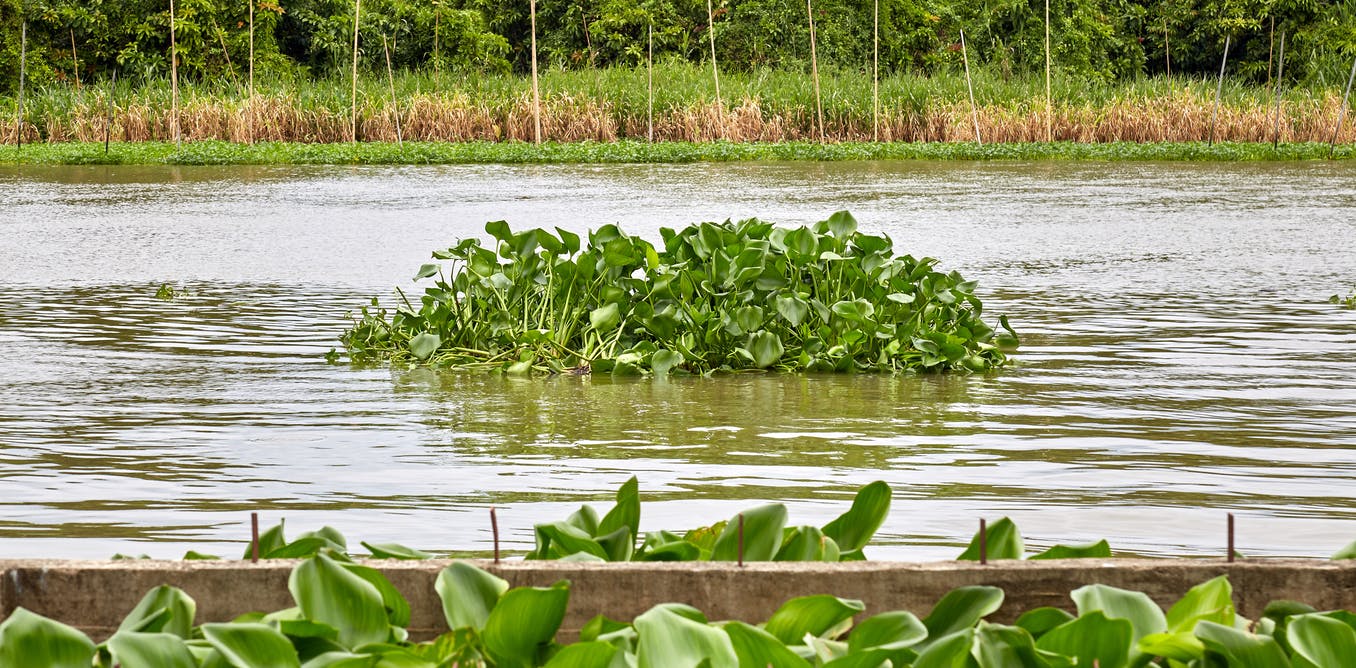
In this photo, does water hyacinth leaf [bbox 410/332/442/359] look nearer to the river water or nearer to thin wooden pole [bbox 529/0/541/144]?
the river water

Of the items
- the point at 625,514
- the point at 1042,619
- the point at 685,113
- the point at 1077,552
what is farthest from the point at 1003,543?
the point at 685,113

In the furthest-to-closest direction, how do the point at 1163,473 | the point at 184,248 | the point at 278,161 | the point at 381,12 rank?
the point at 381,12 → the point at 278,161 → the point at 184,248 → the point at 1163,473

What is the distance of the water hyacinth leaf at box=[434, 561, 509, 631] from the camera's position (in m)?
2.56

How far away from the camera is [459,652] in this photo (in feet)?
8.19

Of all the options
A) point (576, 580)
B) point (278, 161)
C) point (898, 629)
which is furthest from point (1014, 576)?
point (278, 161)

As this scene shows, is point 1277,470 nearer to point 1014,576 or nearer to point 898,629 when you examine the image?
point 1014,576

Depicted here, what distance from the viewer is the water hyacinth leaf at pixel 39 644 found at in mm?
2320

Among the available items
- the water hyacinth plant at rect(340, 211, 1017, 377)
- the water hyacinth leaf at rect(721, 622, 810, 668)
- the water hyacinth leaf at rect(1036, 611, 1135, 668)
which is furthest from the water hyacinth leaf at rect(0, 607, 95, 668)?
the water hyacinth plant at rect(340, 211, 1017, 377)

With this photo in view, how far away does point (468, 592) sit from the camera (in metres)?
2.58

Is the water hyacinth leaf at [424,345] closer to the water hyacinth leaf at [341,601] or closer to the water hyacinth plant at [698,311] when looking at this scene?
the water hyacinth plant at [698,311]

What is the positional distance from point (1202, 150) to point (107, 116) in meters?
18.0

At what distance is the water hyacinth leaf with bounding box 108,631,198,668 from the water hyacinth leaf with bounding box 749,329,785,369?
4.58m

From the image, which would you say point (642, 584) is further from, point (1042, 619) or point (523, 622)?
point (1042, 619)

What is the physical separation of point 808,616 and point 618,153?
23577mm
